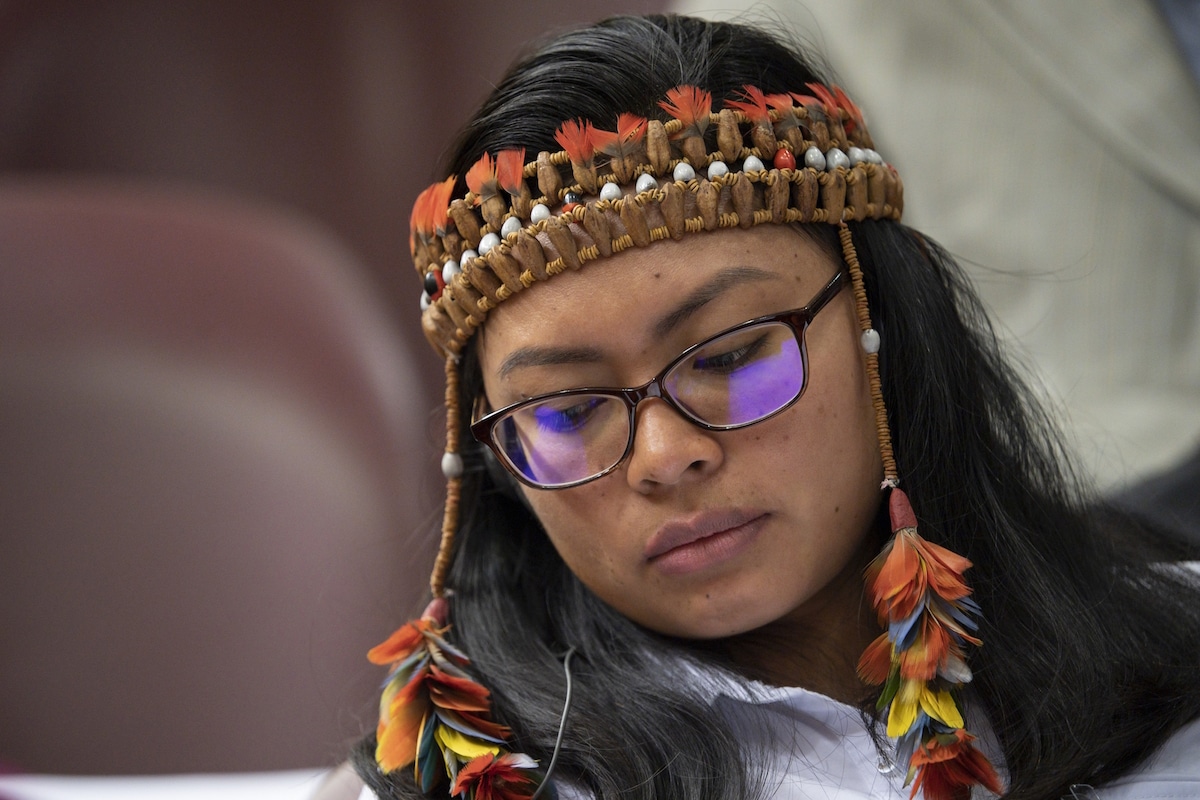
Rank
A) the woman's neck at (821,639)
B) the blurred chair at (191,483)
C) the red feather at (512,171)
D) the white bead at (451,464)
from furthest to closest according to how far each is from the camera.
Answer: the blurred chair at (191,483) < the white bead at (451,464) < the woman's neck at (821,639) < the red feather at (512,171)

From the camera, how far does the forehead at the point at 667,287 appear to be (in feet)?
3.43

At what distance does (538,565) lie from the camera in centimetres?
142

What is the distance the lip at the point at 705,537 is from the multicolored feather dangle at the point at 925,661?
0.50 ft

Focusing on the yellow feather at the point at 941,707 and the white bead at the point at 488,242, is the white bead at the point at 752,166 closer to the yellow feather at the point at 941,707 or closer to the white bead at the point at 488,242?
the white bead at the point at 488,242

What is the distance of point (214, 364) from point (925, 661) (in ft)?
4.96

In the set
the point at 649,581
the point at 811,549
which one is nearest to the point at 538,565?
the point at 649,581

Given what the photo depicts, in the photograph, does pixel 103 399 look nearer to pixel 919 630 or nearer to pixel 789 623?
pixel 789 623

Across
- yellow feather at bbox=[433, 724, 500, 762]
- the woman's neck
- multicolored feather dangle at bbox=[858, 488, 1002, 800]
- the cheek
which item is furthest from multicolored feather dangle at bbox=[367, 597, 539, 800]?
multicolored feather dangle at bbox=[858, 488, 1002, 800]

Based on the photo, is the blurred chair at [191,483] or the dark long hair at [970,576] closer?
the dark long hair at [970,576]

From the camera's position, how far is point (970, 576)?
A: 1.18m

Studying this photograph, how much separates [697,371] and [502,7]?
1361mm

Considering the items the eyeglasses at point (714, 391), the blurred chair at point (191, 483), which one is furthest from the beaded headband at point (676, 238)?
the blurred chair at point (191, 483)

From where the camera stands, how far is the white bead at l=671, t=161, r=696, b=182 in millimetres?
1070

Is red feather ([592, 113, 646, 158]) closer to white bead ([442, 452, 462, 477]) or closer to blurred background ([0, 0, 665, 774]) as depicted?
white bead ([442, 452, 462, 477])
